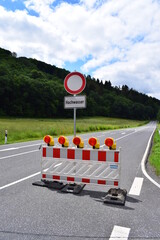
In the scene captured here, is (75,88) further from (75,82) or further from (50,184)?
(50,184)

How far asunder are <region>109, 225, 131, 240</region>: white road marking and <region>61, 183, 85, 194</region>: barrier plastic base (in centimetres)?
167

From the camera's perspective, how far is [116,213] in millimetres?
3629

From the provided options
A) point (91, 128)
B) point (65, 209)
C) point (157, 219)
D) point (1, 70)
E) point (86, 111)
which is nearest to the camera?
point (157, 219)

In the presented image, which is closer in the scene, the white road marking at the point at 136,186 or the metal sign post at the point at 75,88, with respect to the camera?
the white road marking at the point at 136,186

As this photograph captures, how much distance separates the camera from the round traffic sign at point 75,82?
551cm

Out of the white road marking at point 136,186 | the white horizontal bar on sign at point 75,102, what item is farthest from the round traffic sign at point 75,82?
the white road marking at point 136,186

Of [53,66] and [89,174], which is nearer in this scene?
[89,174]

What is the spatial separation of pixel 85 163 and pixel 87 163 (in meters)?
0.06

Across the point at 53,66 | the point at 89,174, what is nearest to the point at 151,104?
the point at 53,66

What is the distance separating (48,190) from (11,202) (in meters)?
1.03

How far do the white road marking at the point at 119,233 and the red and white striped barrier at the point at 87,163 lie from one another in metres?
1.53

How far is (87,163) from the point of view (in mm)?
4797

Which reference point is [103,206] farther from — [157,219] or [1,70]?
[1,70]

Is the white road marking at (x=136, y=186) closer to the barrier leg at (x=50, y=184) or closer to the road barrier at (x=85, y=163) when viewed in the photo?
the road barrier at (x=85, y=163)
